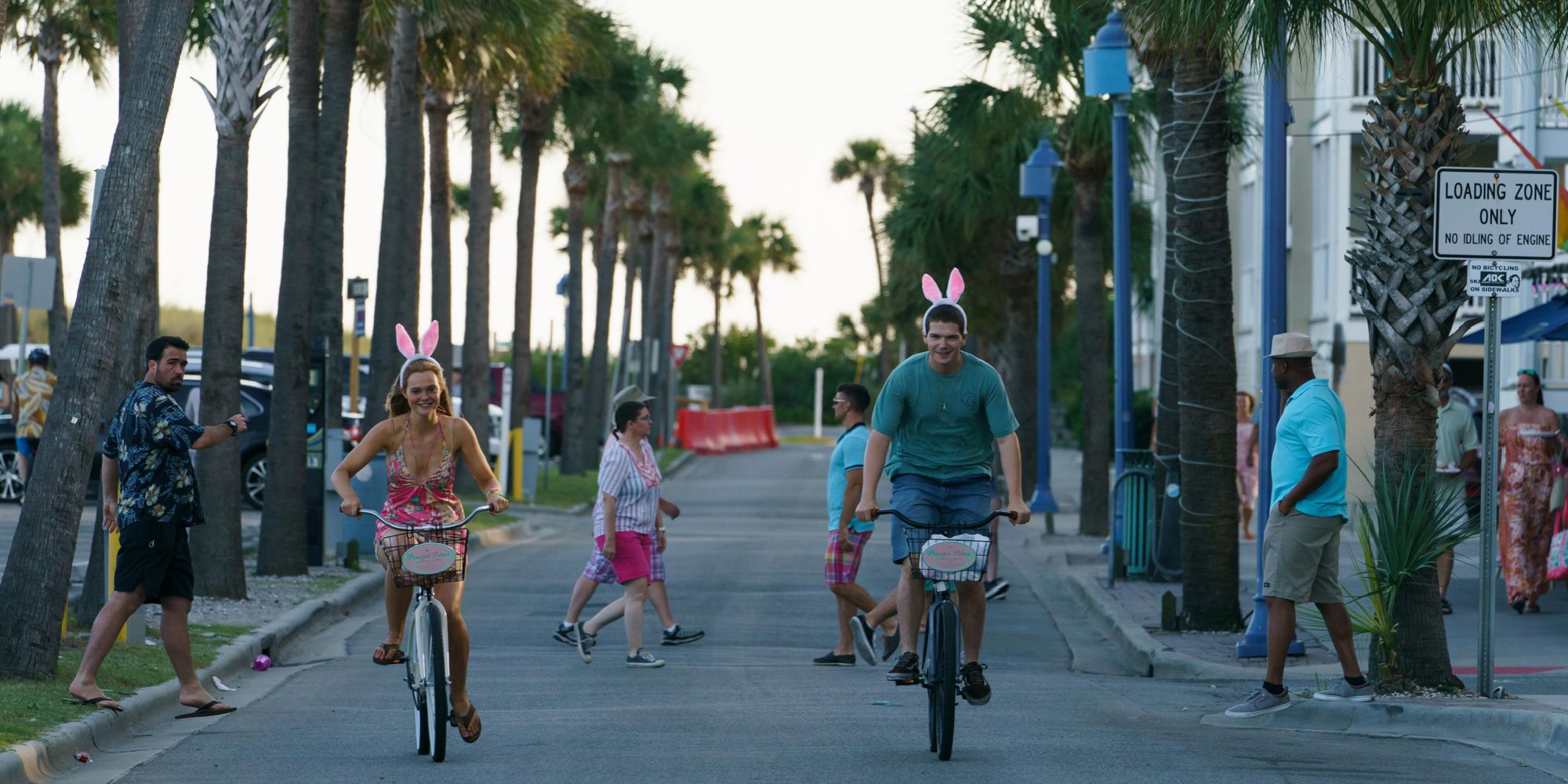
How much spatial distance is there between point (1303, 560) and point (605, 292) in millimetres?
34697

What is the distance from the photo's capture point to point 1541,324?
15.8 metres

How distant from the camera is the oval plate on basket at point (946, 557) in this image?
8.02 m

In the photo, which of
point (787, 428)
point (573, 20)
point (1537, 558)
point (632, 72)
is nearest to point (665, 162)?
point (632, 72)

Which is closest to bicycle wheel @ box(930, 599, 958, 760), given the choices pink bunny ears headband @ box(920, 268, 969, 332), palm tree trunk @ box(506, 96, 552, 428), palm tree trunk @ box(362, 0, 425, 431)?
pink bunny ears headband @ box(920, 268, 969, 332)

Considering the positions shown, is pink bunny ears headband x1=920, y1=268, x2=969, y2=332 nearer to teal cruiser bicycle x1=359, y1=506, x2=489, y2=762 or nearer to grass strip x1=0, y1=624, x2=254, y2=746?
teal cruiser bicycle x1=359, y1=506, x2=489, y2=762

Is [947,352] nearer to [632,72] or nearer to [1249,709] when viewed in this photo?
[1249,709]

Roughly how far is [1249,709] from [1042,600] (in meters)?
7.48

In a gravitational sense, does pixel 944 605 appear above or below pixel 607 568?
above

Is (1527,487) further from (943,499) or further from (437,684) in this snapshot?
(437,684)

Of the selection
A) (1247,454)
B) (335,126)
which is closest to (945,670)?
(335,126)

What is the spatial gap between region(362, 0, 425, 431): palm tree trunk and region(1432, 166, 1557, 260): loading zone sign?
15.6m

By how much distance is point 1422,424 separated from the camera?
986 centimetres

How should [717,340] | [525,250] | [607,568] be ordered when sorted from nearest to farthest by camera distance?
[607,568]
[525,250]
[717,340]

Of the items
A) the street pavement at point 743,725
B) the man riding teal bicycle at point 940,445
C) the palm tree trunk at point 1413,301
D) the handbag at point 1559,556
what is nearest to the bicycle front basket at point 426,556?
the street pavement at point 743,725
